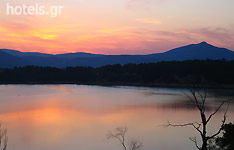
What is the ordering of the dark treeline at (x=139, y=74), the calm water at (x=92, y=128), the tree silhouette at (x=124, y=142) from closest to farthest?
the tree silhouette at (x=124, y=142), the calm water at (x=92, y=128), the dark treeline at (x=139, y=74)

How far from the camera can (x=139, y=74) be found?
5462 cm

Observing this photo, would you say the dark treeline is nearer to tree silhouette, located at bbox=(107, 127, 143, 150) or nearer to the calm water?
the calm water

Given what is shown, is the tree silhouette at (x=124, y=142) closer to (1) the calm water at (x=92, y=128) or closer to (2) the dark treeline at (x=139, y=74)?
(1) the calm water at (x=92, y=128)

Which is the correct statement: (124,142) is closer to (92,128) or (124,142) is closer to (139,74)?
(92,128)

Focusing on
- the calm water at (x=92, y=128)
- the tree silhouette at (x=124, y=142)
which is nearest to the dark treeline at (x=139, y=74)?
the calm water at (x=92, y=128)

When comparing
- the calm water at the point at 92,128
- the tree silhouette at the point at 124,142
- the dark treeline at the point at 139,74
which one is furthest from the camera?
the dark treeline at the point at 139,74

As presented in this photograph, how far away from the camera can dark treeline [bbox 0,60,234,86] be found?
4169 centimetres

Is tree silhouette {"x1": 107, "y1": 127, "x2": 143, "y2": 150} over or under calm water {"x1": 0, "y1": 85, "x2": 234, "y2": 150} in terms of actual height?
over

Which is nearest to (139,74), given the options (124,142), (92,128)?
(92,128)

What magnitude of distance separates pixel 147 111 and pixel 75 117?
4.95m

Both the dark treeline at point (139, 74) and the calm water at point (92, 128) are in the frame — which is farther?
the dark treeline at point (139, 74)

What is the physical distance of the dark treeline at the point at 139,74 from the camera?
41688 mm

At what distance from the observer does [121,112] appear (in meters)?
18.1

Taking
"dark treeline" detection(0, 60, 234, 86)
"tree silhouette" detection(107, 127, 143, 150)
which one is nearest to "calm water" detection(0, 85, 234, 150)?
"tree silhouette" detection(107, 127, 143, 150)
